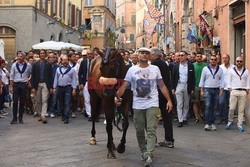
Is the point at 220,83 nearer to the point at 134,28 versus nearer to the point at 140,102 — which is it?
the point at 140,102

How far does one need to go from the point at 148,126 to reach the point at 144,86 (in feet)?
1.97

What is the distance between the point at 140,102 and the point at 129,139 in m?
2.51

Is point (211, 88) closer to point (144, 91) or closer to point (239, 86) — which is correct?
point (239, 86)

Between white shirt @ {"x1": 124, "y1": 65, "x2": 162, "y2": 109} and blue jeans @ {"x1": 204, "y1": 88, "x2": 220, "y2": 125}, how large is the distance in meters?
4.37

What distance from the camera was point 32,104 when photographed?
14031 millimetres

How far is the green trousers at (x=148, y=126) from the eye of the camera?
655 cm

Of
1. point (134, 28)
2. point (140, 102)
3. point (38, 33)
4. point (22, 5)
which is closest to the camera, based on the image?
point (140, 102)

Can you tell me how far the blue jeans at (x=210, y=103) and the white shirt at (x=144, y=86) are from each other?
4.37 m

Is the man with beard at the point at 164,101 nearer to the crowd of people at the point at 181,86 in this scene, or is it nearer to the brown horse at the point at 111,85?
the brown horse at the point at 111,85

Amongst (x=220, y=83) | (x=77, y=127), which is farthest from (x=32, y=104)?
(x=220, y=83)

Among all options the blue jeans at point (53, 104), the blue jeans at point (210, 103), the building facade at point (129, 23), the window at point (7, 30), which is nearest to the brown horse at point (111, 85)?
the blue jeans at point (210, 103)

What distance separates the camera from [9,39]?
1081 inches

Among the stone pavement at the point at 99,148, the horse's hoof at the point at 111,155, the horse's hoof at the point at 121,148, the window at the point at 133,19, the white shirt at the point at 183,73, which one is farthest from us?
the window at the point at 133,19

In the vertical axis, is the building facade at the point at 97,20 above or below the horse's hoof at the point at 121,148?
above
